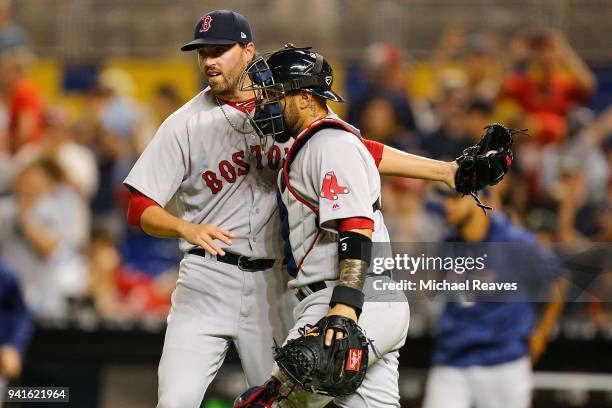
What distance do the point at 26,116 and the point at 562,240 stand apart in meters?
4.69

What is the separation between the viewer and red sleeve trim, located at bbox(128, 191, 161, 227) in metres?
4.18

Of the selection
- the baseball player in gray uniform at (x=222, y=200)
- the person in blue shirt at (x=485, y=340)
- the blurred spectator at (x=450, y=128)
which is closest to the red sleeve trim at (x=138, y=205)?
the baseball player in gray uniform at (x=222, y=200)

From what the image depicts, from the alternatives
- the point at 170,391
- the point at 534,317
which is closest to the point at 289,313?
the point at 170,391

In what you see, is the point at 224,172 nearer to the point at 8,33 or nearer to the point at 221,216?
the point at 221,216

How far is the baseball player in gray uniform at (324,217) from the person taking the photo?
3.60 meters

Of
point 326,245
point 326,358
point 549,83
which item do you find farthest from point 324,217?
point 549,83

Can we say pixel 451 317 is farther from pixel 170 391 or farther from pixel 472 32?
pixel 472 32

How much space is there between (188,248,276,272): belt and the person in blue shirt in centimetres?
219

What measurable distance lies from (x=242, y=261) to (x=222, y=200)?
272 mm

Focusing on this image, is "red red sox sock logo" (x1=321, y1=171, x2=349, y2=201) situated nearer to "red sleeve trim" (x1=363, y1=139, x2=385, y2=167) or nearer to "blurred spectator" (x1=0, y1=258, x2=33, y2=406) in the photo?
"red sleeve trim" (x1=363, y1=139, x2=385, y2=167)

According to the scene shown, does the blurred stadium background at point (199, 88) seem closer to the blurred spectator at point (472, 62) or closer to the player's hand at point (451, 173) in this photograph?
the blurred spectator at point (472, 62)

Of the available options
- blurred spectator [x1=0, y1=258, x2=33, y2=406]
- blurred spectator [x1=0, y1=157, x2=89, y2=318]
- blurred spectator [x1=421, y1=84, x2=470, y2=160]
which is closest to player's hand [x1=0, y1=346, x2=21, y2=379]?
blurred spectator [x1=0, y1=258, x2=33, y2=406]

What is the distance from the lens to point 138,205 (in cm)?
420

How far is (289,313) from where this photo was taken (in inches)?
173
